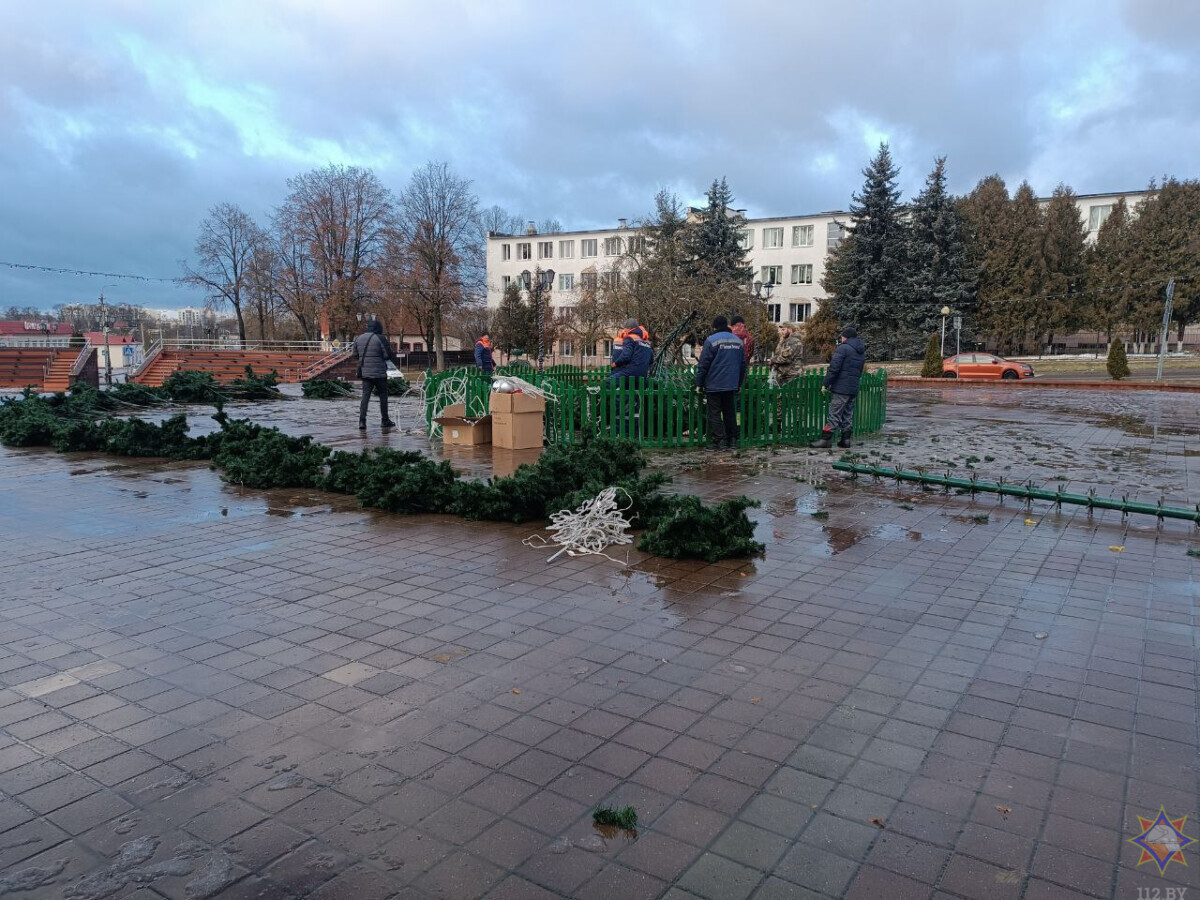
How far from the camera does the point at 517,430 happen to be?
11781mm

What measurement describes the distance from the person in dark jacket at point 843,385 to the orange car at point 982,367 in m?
26.2

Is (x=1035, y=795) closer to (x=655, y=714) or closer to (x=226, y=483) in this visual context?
(x=655, y=714)

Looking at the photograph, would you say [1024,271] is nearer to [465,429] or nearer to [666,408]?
[666,408]

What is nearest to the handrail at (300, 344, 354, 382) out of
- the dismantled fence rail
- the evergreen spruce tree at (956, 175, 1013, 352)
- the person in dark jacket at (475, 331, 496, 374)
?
the person in dark jacket at (475, 331, 496, 374)

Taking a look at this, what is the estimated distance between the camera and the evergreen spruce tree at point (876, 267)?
155 feet

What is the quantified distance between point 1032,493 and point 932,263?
44.7 meters

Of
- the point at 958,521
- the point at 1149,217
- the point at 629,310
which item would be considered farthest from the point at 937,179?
the point at 958,521

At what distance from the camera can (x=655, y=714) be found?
12.0 feet

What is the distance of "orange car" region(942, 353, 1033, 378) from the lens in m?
34.7

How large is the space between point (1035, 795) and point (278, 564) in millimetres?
5076

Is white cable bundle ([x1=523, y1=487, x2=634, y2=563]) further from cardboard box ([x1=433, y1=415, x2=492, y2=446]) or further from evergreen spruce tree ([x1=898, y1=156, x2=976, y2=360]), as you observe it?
evergreen spruce tree ([x1=898, y1=156, x2=976, y2=360])

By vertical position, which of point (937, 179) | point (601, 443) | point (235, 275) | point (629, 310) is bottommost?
point (601, 443)

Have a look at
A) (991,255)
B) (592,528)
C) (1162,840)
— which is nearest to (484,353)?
(592,528)

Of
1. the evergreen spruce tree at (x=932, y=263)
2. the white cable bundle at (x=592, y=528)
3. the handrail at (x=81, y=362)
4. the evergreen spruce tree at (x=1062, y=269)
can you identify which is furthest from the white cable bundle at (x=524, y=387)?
the evergreen spruce tree at (x=1062, y=269)
